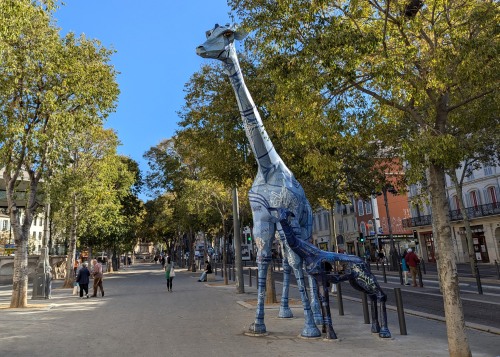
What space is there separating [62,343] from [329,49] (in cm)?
757

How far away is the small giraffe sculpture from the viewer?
28.0ft

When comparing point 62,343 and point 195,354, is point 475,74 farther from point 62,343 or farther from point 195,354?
point 62,343

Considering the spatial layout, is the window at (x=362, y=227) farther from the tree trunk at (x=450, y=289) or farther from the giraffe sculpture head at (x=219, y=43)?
the tree trunk at (x=450, y=289)

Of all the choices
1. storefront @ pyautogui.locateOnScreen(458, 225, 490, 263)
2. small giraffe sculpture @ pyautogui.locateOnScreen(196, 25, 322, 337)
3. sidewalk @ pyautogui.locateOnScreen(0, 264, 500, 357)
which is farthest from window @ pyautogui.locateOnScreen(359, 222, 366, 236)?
small giraffe sculpture @ pyautogui.locateOnScreen(196, 25, 322, 337)

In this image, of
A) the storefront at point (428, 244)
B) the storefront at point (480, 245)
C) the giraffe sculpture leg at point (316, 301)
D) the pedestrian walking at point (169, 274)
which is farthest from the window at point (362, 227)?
the giraffe sculpture leg at point (316, 301)

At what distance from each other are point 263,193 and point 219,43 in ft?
11.1

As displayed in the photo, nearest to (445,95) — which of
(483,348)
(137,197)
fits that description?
(483,348)

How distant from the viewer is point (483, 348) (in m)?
7.08

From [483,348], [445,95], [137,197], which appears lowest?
[483,348]

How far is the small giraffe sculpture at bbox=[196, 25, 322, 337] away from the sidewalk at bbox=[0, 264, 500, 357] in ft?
2.70

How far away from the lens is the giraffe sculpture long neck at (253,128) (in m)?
8.86

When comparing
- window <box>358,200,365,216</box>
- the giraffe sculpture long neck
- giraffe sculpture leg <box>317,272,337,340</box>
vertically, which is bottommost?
giraffe sculpture leg <box>317,272,337,340</box>

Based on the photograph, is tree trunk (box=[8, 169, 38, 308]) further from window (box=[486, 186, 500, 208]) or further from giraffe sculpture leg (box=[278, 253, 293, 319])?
window (box=[486, 186, 500, 208])

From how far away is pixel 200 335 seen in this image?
28.8ft
